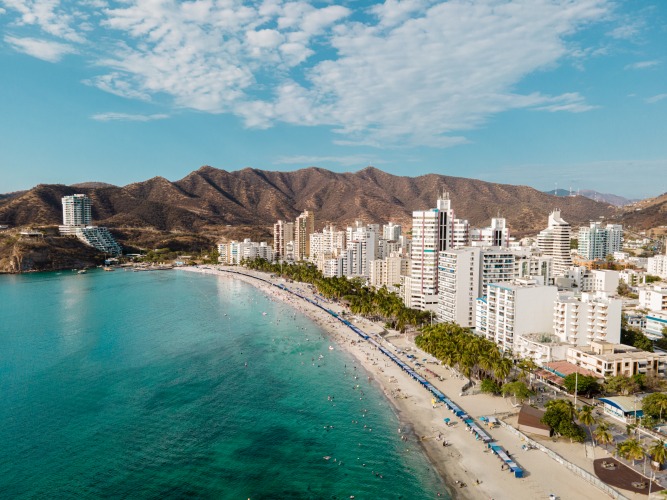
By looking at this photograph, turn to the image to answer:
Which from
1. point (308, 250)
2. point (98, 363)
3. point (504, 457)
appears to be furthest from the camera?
point (308, 250)

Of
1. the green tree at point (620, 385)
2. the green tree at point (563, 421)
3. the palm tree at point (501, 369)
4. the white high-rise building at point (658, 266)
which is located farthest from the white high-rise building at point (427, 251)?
the white high-rise building at point (658, 266)

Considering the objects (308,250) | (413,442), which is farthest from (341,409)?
(308,250)

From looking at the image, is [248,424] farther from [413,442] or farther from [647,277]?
Result: [647,277]

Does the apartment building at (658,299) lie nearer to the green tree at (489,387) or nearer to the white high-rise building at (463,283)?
the white high-rise building at (463,283)

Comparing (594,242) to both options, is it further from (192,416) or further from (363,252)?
(192,416)

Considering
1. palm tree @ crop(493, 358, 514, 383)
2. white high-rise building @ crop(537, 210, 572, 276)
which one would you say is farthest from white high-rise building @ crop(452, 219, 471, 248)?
palm tree @ crop(493, 358, 514, 383)

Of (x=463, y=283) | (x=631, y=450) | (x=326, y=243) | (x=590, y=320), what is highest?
(x=326, y=243)

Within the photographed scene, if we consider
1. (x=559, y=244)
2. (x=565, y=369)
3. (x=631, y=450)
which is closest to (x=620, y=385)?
(x=565, y=369)
